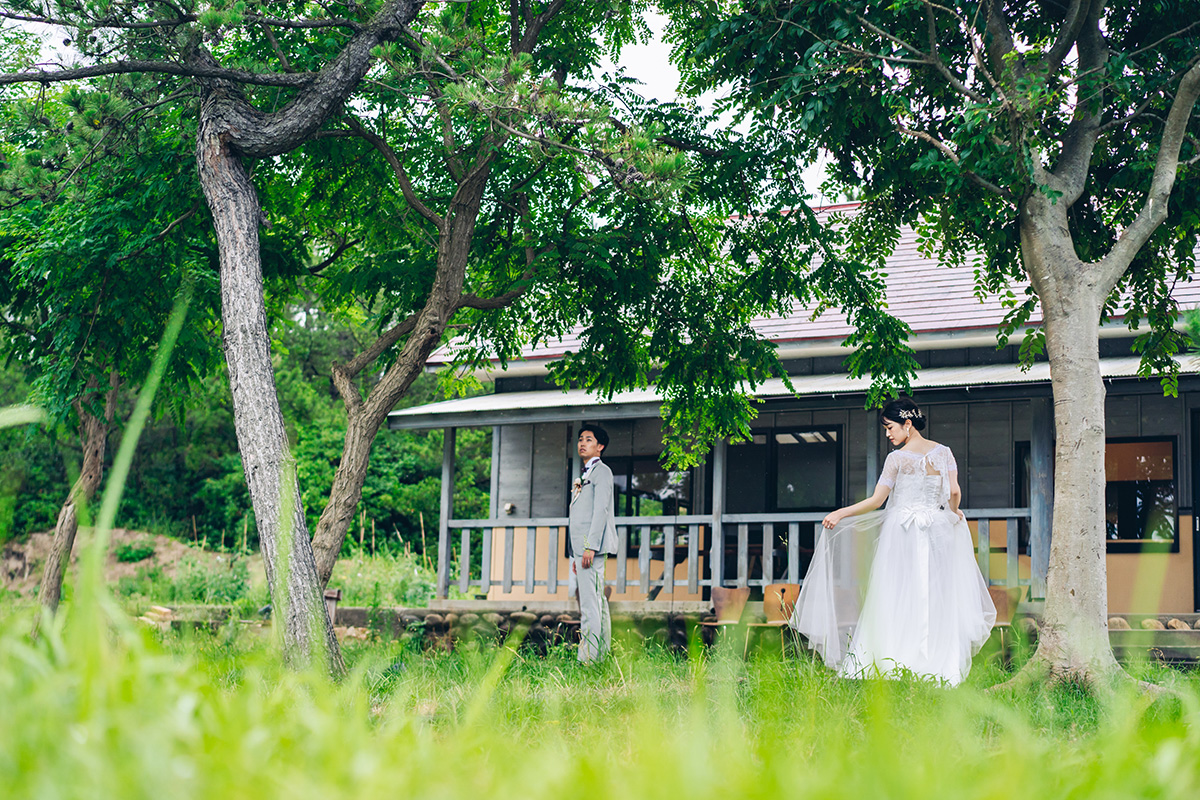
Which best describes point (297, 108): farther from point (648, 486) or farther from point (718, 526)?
point (648, 486)

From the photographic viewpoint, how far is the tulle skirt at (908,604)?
6.45 m

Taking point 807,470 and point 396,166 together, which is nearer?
point 396,166

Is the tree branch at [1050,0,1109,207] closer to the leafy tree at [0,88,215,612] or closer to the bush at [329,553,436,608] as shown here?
the leafy tree at [0,88,215,612]

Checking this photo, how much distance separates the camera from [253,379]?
625 cm

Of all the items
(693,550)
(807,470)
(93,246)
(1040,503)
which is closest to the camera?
(93,246)

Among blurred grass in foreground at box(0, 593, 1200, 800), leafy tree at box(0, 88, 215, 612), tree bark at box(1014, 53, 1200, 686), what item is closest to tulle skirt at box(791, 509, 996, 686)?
tree bark at box(1014, 53, 1200, 686)

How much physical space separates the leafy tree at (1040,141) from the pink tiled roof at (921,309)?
314 cm

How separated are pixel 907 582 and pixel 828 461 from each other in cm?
666

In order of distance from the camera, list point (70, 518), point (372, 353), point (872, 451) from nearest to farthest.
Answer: point (372, 353) < point (70, 518) < point (872, 451)

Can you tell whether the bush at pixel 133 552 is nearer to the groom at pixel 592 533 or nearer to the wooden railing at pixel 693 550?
the wooden railing at pixel 693 550

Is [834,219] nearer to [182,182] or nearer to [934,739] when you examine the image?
[182,182]

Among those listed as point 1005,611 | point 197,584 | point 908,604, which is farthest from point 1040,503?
point 197,584

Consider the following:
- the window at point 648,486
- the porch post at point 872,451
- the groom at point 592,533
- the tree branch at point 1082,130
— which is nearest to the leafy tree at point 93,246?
the groom at point 592,533

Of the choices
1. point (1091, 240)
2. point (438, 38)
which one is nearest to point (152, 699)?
point (438, 38)
